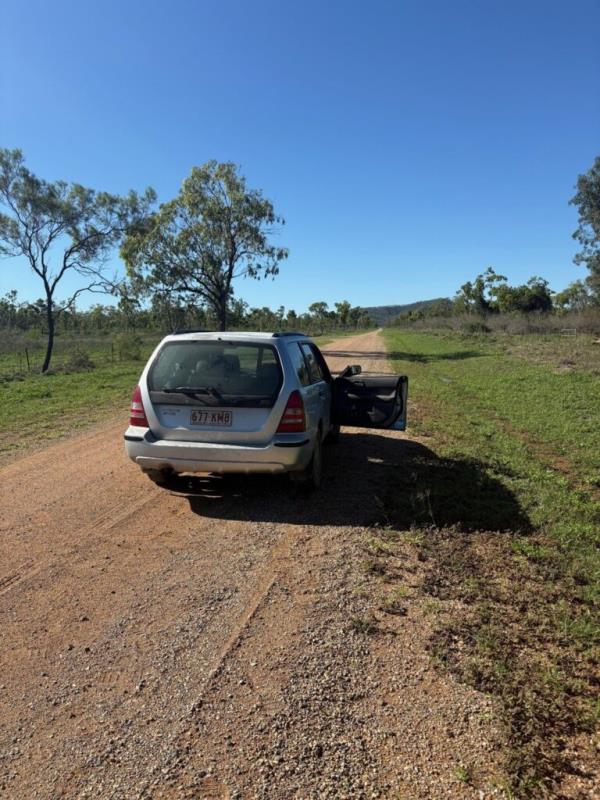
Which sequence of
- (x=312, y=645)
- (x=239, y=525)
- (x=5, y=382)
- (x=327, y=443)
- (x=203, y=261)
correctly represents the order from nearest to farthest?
(x=312, y=645) → (x=239, y=525) → (x=327, y=443) → (x=5, y=382) → (x=203, y=261)

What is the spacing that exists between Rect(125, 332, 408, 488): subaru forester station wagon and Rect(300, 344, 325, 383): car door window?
0.52 metres

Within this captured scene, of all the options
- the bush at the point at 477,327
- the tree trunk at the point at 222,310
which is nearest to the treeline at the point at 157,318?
A: the tree trunk at the point at 222,310

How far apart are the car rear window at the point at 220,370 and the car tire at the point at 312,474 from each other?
0.78 meters

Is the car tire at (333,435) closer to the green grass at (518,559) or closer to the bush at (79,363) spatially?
the green grass at (518,559)

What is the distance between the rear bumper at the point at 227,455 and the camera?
4777mm

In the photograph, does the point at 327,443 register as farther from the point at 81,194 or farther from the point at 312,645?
the point at 81,194

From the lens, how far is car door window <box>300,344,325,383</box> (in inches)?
240

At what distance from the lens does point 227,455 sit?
477 centimetres

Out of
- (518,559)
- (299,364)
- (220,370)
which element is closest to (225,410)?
(220,370)

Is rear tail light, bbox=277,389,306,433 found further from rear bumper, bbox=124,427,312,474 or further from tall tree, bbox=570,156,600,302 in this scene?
tall tree, bbox=570,156,600,302

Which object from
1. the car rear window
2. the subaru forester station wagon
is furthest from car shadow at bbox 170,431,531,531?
the car rear window

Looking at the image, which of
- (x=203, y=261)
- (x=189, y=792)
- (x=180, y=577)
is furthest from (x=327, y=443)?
(x=203, y=261)

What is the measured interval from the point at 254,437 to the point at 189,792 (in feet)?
9.98

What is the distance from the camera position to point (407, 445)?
7750 millimetres
